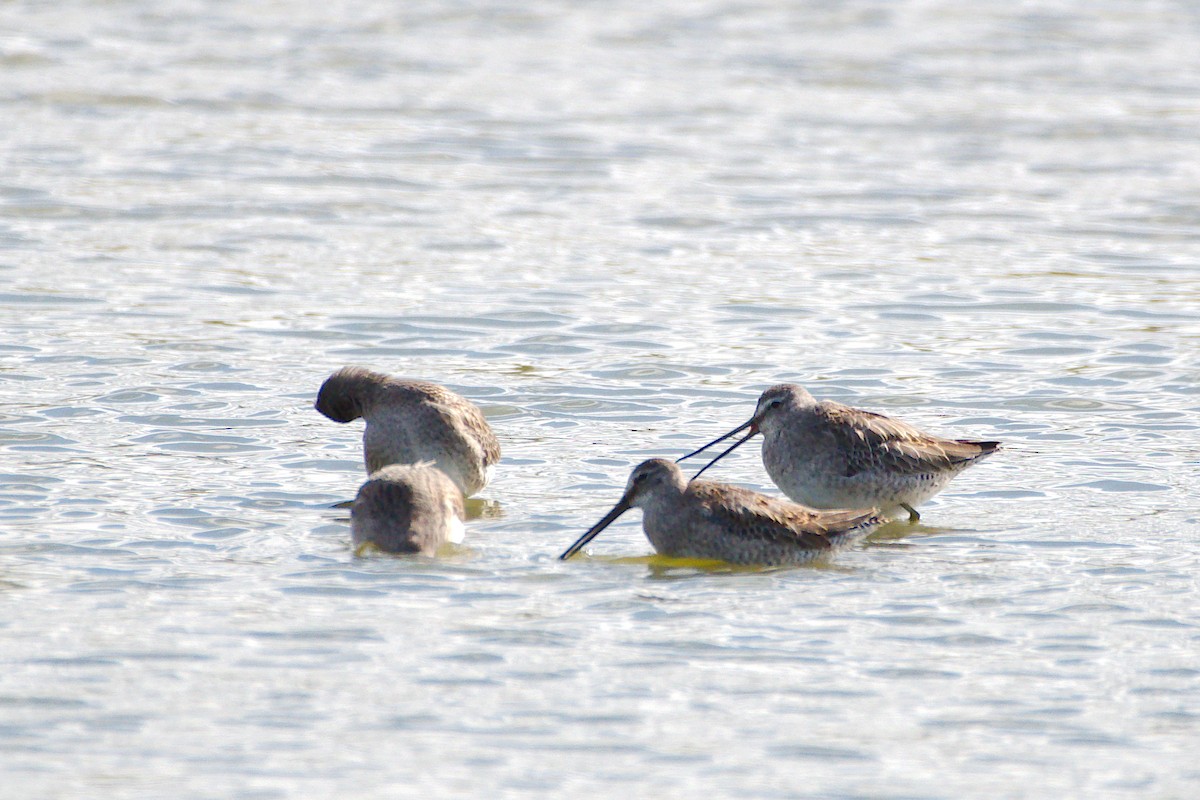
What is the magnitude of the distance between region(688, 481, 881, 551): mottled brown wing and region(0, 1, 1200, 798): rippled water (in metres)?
0.19

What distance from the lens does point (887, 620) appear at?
768cm

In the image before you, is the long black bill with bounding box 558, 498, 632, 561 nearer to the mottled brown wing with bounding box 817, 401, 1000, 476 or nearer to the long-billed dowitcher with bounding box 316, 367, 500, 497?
the long-billed dowitcher with bounding box 316, 367, 500, 497

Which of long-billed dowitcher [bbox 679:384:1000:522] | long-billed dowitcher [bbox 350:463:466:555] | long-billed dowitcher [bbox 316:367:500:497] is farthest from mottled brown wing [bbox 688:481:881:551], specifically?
long-billed dowitcher [bbox 316:367:500:497]

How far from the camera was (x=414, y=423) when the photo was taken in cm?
984

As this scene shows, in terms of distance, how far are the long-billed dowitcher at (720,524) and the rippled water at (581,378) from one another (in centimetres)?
14

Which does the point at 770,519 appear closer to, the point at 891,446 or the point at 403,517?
the point at 891,446

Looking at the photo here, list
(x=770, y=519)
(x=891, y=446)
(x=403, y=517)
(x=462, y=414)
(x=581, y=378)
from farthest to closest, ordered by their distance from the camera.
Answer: (x=581, y=378) < (x=462, y=414) < (x=891, y=446) < (x=770, y=519) < (x=403, y=517)

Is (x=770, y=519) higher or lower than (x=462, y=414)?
lower

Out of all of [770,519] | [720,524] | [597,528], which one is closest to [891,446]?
[770,519]

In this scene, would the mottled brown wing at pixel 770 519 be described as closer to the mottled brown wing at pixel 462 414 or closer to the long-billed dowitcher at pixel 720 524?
the long-billed dowitcher at pixel 720 524

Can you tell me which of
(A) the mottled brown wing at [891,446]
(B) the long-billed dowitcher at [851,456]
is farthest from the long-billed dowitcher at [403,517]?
(A) the mottled brown wing at [891,446]

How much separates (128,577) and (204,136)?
1103 cm

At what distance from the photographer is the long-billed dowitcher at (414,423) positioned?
378 inches

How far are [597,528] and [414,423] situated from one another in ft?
5.22
